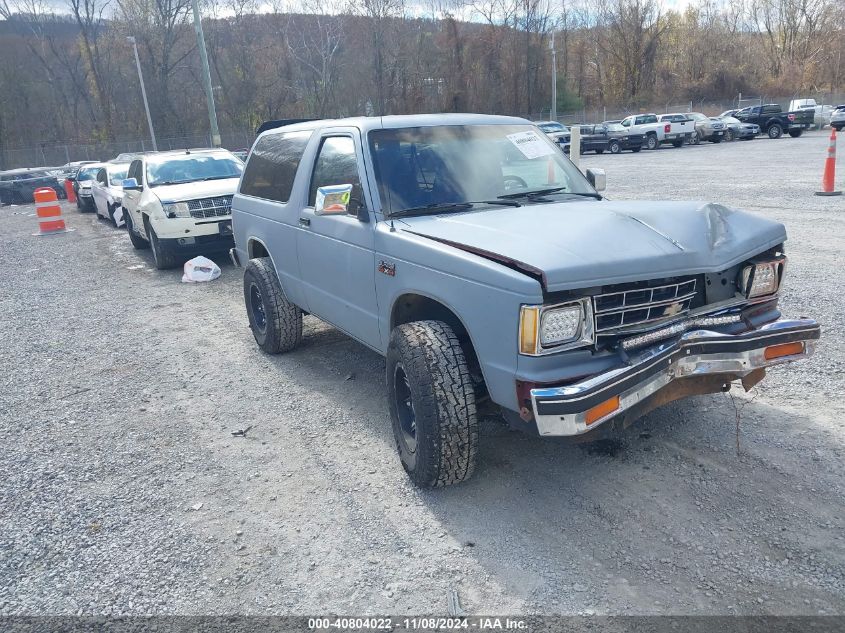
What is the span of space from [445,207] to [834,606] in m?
2.81

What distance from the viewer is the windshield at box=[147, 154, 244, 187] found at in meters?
11.2

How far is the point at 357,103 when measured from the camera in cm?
5506

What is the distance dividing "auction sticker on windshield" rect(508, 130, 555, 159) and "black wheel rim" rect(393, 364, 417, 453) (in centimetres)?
189

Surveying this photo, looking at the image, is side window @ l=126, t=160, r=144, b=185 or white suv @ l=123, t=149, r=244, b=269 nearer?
white suv @ l=123, t=149, r=244, b=269

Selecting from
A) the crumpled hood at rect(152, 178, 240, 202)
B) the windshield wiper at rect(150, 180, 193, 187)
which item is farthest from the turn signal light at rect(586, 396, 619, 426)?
the windshield wiper at rect(150, 180, 193, 187)

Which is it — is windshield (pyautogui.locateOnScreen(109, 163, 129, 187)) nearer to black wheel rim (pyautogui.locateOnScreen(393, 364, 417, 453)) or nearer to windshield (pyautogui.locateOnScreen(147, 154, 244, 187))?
windshield (pyautogui.locateOnScreen(147, 154, 244, 187))

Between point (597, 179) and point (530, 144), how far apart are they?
69cm

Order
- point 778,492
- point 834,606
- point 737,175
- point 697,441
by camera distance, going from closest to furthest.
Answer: point 834,606, point 778,492, point 697,441, point 737,175

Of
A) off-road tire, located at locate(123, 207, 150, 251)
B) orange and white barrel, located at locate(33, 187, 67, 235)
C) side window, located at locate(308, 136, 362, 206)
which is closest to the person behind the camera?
side window, located at locate(308, 136, 362, 206)

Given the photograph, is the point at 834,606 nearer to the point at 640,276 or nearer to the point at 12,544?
the point at 640,276

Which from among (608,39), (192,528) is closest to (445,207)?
(192,528)

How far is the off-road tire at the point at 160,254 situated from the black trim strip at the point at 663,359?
8.68 metres

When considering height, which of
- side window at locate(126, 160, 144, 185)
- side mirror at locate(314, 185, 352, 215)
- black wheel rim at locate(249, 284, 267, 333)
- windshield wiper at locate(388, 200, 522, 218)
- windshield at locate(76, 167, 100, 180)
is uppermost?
side mirror at locate(314, 185, 352, 215)

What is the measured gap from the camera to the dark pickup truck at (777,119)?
3419 centimetres
